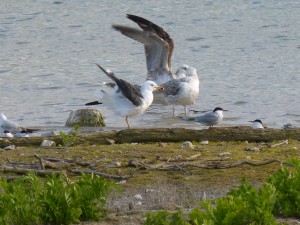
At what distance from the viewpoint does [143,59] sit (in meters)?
16.0

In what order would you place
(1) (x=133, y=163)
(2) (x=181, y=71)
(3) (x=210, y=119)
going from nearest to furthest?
(1) (x=133, y=163) → (3) (x=210, y=119) → (2) (x=181, y=71)

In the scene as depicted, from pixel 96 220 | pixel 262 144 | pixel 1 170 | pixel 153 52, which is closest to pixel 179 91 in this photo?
pixel 153 52

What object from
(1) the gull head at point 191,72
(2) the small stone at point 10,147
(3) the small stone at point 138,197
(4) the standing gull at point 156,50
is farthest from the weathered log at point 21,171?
(4) the standing gull at point 156,50

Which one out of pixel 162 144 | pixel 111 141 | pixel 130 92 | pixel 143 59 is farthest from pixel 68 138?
pixel 143 59

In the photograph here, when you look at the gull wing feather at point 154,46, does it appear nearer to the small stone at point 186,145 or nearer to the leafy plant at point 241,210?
the small stone at point 186,145

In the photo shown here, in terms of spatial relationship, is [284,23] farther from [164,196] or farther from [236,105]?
[164,196]

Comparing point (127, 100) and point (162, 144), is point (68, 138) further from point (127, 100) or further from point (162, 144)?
point (127, 100)

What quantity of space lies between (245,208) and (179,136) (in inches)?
133

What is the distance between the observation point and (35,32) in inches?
741

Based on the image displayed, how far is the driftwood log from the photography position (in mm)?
7547

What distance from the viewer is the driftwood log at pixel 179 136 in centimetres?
755

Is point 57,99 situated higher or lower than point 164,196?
lower

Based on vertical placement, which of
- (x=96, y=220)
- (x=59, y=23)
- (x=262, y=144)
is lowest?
(x=59, y=23)

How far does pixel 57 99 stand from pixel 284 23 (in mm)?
7174
